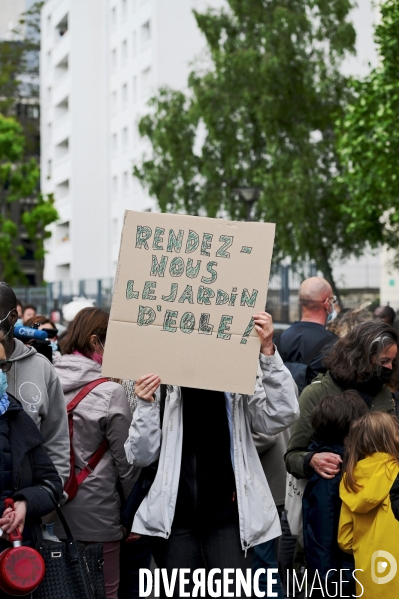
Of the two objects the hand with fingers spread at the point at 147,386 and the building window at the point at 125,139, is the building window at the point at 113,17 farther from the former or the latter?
the hand with fingers spread at the point at 147,386

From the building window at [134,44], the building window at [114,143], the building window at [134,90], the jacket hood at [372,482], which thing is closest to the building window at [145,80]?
the building window at [134,90]

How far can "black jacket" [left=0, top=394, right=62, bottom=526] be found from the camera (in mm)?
3793

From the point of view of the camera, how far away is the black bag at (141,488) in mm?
4332

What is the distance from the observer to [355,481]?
14.5 ft

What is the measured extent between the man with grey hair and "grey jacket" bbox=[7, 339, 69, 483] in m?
2.68

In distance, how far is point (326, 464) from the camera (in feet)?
15.0

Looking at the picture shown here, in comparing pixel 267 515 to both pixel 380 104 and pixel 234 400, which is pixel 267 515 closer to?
pixel 234 400

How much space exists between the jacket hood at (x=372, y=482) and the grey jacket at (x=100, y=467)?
1.19 m

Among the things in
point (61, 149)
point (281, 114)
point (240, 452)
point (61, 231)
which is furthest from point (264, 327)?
point (61, 149)

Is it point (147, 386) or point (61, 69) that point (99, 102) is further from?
point (147, 386)

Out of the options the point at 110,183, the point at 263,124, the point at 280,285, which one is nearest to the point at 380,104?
the point at 280,285

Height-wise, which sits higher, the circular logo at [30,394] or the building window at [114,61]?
the building window at [114,61]

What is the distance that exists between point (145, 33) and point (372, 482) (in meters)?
49.6

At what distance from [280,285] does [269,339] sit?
1490 cm
